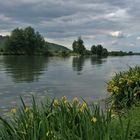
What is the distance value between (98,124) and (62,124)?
519 millimetres

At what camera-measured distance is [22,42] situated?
142m

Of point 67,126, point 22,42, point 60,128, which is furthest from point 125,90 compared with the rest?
point 22,42

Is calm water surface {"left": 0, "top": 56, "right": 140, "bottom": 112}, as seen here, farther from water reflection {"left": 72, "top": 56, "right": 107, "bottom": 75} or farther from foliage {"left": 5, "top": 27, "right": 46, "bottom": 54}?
foliage {"left": 5, "top": 27, "right": 46, "bottom": 54}

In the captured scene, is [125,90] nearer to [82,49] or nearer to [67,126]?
[67,126]

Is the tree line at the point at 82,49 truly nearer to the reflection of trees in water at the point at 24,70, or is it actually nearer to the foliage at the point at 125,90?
the reflection of trees in water at the point at 24,70

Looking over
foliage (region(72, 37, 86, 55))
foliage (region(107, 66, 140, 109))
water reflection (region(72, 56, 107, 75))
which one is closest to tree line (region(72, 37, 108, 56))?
foliage (region(72, 37, 86, 55))

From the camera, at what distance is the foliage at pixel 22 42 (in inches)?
5605

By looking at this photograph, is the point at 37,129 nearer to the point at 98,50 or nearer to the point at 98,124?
the point at 98,124

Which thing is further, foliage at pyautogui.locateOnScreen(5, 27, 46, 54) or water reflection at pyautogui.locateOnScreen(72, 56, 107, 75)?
foliage at pyautogui.locateOnScreen(5, 27, 46, 54)

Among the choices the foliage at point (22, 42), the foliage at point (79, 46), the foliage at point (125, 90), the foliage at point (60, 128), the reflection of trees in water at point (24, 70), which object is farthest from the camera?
the foliage at point (79, 46)

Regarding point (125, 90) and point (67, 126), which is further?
point (125, 90)

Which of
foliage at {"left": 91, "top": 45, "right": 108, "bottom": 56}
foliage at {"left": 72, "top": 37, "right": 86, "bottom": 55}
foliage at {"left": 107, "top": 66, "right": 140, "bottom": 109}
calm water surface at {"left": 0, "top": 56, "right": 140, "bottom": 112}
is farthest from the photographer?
foliage at {"left": 91, "top": 45, "right": 108, "bottom": 56}

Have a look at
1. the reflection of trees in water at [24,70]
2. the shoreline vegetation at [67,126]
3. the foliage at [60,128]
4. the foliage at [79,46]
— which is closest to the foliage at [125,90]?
the shoreline vegetation at [67,126]

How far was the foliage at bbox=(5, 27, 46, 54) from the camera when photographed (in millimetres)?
142375
